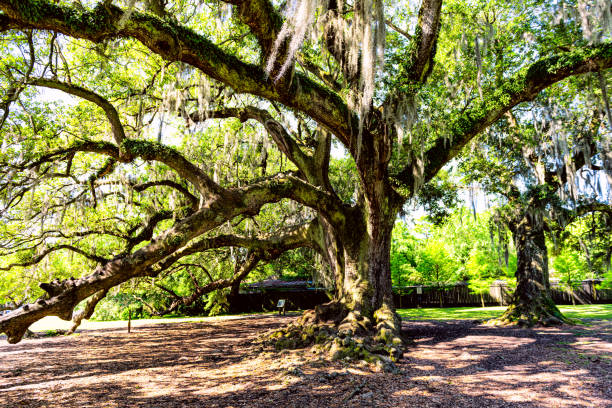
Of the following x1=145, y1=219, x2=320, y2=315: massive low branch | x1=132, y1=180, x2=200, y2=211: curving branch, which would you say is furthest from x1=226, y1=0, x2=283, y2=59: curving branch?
x1=145, y1=219, x2=320, y2=315: massive low branch

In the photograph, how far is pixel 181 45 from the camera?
4.56 metres

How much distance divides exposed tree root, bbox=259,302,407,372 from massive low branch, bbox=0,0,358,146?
3.75 meters

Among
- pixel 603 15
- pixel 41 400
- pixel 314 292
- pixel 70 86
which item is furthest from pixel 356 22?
pixel 314 292

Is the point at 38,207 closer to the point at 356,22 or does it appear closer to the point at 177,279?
the point at 356,22

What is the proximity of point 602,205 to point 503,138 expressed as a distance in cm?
326

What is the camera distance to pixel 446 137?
22.6ft

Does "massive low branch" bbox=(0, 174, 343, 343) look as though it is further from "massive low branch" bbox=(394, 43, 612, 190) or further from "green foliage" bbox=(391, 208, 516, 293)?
"green foliage" bbox=(391, 208, 516, 293)

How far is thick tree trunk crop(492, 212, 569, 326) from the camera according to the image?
892 cm

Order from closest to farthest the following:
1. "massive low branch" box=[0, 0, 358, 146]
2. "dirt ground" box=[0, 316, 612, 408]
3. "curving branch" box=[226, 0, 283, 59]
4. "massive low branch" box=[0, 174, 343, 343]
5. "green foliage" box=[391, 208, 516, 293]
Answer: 1. "dirt ground" box=[0, 316, 612, 408]
2. "massive low branch" box=[0, 0, 358, 146]
3. "curving branch" box=[226, 0, 283, 59]
4. "massive low branch" box=[0, 174, 343, 343]
5. "green foliage" box=[391, 208, 516, 293]

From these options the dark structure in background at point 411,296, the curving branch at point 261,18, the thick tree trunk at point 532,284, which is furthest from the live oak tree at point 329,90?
the dark structure in background at point 411,296

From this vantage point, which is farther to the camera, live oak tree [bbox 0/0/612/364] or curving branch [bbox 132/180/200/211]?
curving branch [bbox 132/180/200/211]

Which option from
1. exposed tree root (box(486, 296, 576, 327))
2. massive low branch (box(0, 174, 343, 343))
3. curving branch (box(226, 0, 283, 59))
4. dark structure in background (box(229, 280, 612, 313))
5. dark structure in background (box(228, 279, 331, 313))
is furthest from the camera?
dark structure in background (box(228, 279, 331, 313))

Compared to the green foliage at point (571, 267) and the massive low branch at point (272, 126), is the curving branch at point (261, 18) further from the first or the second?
the green foliage at point (571, 267)

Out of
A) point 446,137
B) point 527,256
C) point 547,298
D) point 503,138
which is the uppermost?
point 503,138
